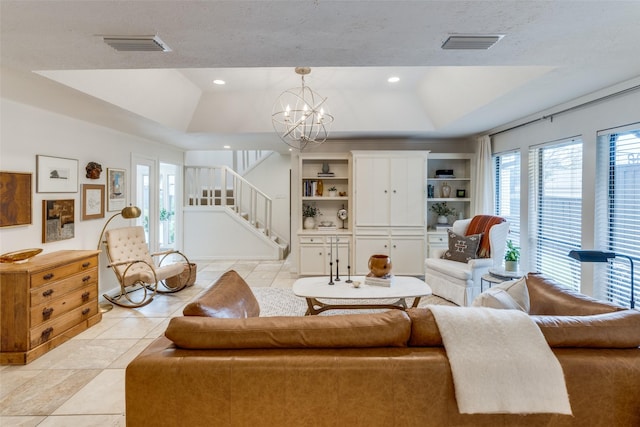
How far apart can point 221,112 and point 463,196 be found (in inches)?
162

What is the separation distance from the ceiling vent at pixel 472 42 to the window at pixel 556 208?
2.24 meters

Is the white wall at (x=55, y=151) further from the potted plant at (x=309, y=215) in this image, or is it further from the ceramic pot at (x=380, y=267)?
the ceramic pot at (x=380, y=267)

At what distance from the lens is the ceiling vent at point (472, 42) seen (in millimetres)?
1842

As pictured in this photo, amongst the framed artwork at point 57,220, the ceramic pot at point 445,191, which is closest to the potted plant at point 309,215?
the ceramic pot at point 445,191

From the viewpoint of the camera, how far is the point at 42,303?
2.78m

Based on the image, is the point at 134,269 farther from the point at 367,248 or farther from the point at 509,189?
the point at 509,189

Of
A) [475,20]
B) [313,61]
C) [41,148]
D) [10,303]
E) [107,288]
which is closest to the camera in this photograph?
[475,20]

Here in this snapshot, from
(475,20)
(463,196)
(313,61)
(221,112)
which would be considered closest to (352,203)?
(463,196)

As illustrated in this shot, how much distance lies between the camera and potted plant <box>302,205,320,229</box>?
5473 millimetres

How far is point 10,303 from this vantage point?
2623 millimetres

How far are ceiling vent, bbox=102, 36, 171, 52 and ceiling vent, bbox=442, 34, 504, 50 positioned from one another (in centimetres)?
170

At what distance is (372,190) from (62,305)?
→ 4.08 metres

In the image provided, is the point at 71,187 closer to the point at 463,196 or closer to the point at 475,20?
Result: the point at 475,20

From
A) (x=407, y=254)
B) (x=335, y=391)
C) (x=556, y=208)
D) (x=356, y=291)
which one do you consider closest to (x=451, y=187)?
(x=407, y=254)
